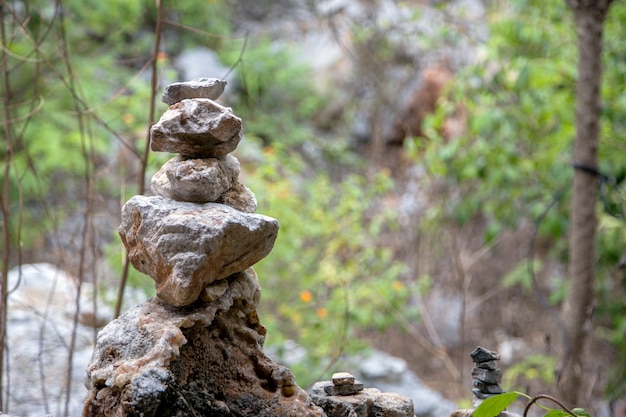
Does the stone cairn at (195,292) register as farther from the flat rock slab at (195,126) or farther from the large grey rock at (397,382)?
the large grey rock at (397,382)

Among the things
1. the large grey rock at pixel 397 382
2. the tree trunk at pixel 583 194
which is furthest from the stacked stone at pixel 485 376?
the large grey rock at pixel 397 382

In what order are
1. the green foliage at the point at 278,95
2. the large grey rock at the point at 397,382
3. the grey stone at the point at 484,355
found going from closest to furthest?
the grey stone at the point at 484,355 < the large grey rock at the point at 397,382 < the green foliage at the point at 278,95

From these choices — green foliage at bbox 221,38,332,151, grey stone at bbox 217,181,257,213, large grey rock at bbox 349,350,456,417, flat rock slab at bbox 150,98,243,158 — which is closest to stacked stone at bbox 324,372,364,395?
grey stone at bbox 217,181,257,213

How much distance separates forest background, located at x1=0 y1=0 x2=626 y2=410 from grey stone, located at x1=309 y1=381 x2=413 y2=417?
82cm

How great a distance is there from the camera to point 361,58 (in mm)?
7812

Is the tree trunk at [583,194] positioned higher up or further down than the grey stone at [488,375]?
higher up

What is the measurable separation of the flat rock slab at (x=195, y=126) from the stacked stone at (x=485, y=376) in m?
0.74

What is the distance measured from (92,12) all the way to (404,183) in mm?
3568

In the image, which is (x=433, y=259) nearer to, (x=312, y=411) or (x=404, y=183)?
(x=404, y=183)

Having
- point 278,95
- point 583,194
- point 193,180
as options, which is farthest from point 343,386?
point 278,95

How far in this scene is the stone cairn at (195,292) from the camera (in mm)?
1313

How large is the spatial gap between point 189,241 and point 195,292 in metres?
0.10

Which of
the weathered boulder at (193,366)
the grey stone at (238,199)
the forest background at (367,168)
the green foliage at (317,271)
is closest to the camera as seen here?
the weathered boulder at (193,366)

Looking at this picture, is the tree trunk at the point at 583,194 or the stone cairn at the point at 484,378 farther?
the tree trunk at the point at 583,194
